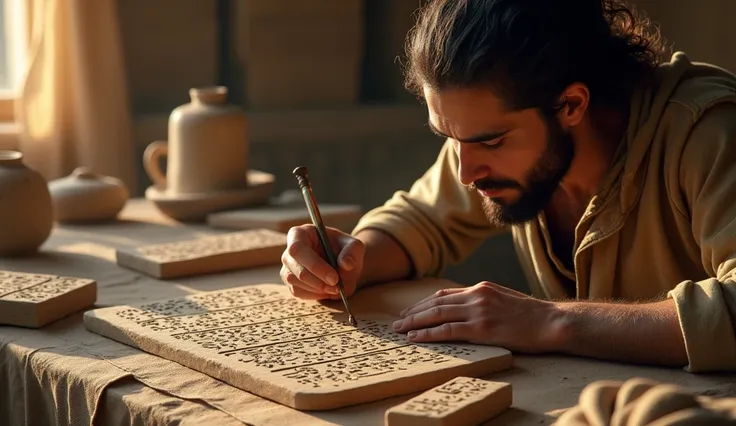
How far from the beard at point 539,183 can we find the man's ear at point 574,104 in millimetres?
23

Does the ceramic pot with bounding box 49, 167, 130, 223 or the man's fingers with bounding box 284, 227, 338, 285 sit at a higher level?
the man's fingers with bounding box 284, 227, 338, 285

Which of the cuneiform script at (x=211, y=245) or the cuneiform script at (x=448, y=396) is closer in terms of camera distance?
the cuneiform script at (x=448, y=396)

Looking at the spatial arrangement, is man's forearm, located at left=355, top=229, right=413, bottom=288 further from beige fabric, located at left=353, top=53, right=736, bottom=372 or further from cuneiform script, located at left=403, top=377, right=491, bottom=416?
cuneiform script, located at left=403, top=377, right=491, bottom=416

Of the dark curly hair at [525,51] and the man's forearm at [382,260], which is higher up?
the dark curly hair at [525,51]

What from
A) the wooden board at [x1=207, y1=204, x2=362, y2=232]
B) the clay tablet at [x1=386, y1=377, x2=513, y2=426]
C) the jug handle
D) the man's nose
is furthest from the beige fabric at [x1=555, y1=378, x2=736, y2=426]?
the jug handle

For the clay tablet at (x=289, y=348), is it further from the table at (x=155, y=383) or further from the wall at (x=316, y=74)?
the wall at (x=316, y=74)

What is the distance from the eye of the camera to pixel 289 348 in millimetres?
1583

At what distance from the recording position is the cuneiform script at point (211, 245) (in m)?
2.21

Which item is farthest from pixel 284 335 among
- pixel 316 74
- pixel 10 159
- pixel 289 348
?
pixel 316 74

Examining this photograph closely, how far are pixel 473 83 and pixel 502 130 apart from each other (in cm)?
10

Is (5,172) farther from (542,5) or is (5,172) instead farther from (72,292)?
(542,5)

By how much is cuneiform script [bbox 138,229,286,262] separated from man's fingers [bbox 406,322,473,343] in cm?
71

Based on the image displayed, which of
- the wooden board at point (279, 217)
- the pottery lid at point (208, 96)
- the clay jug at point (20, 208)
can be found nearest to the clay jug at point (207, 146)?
the pottery lid at point (208, 96)

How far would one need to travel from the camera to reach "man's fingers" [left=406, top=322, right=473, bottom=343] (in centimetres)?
162
